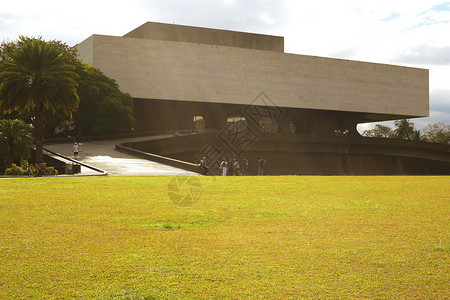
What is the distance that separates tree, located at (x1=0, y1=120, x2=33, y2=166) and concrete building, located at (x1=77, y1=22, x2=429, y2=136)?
118 ft

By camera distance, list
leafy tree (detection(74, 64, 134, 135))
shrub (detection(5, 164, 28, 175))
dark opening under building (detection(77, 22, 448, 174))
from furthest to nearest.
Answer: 1. dark opening under building (detection(77, 22, 448, 174))
2. leafy tree (detection(74, 64, 134, 135))
3. shrub (detection(5, 164, 28, 175))

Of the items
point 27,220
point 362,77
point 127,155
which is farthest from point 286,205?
point 362,77

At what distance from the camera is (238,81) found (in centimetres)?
7369

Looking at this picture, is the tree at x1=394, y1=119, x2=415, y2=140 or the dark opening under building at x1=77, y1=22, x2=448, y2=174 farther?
the tree at x1=394, y1=119, x2=415, y2=140

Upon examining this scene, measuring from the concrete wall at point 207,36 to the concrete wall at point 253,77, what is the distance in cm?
552

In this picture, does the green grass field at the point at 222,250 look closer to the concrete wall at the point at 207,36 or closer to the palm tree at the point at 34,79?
the palm tree at the point at 34,79

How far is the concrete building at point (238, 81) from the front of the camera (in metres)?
68.6

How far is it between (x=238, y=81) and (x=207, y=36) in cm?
992

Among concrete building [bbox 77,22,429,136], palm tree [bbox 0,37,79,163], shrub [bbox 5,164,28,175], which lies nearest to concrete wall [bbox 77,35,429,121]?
concrete building [bbox 77,22,429,136]

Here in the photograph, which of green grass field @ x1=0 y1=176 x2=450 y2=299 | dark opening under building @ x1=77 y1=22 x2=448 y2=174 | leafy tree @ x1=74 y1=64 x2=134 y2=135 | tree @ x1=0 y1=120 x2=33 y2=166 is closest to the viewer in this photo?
green grass field @ x1=0 y1=176 x2=450 y2=299

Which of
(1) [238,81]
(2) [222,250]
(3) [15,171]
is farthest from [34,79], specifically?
(1) [238,81]

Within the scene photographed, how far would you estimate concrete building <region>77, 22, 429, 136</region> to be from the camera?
68562mm

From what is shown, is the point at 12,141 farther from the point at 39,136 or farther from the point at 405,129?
the point at 405,129

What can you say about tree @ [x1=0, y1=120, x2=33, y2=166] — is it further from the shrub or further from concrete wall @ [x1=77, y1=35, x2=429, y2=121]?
concrete wall @ [x1=77, y1=35, x2=429, y2=121]
